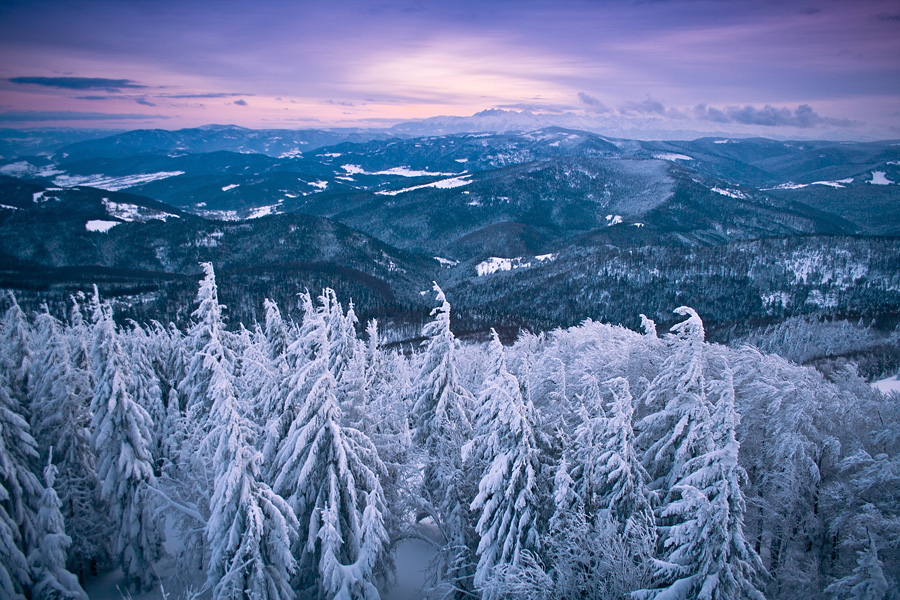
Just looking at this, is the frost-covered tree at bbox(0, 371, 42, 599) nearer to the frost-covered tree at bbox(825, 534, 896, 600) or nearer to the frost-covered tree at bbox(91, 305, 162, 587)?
the frost-covered tree at bbox(91, 305, 162, 587)

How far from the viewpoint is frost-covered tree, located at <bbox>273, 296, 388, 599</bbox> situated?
52.7 feet

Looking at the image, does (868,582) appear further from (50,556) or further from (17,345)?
(17,345)

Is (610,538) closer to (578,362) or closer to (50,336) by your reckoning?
(578,362)

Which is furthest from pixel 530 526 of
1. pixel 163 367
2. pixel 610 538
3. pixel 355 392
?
pixel 163 367

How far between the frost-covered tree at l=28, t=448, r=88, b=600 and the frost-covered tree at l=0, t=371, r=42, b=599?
1.25ft

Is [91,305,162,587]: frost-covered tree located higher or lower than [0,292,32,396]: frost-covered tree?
lower

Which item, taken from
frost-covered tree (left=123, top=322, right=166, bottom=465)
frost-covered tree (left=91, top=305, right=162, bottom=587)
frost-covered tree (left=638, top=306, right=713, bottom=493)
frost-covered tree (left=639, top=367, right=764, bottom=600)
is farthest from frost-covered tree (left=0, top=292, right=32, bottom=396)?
frost-covered tree (left=638, top=306, right=713, bottom=493)

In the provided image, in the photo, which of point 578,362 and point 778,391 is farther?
point 578,362

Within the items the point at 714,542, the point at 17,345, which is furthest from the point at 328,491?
the point at 17,345

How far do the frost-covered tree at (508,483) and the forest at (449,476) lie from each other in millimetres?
104

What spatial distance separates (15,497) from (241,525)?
12.0m

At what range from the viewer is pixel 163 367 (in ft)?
104

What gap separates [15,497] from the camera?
18547mm

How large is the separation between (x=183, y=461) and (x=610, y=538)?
820 inches
